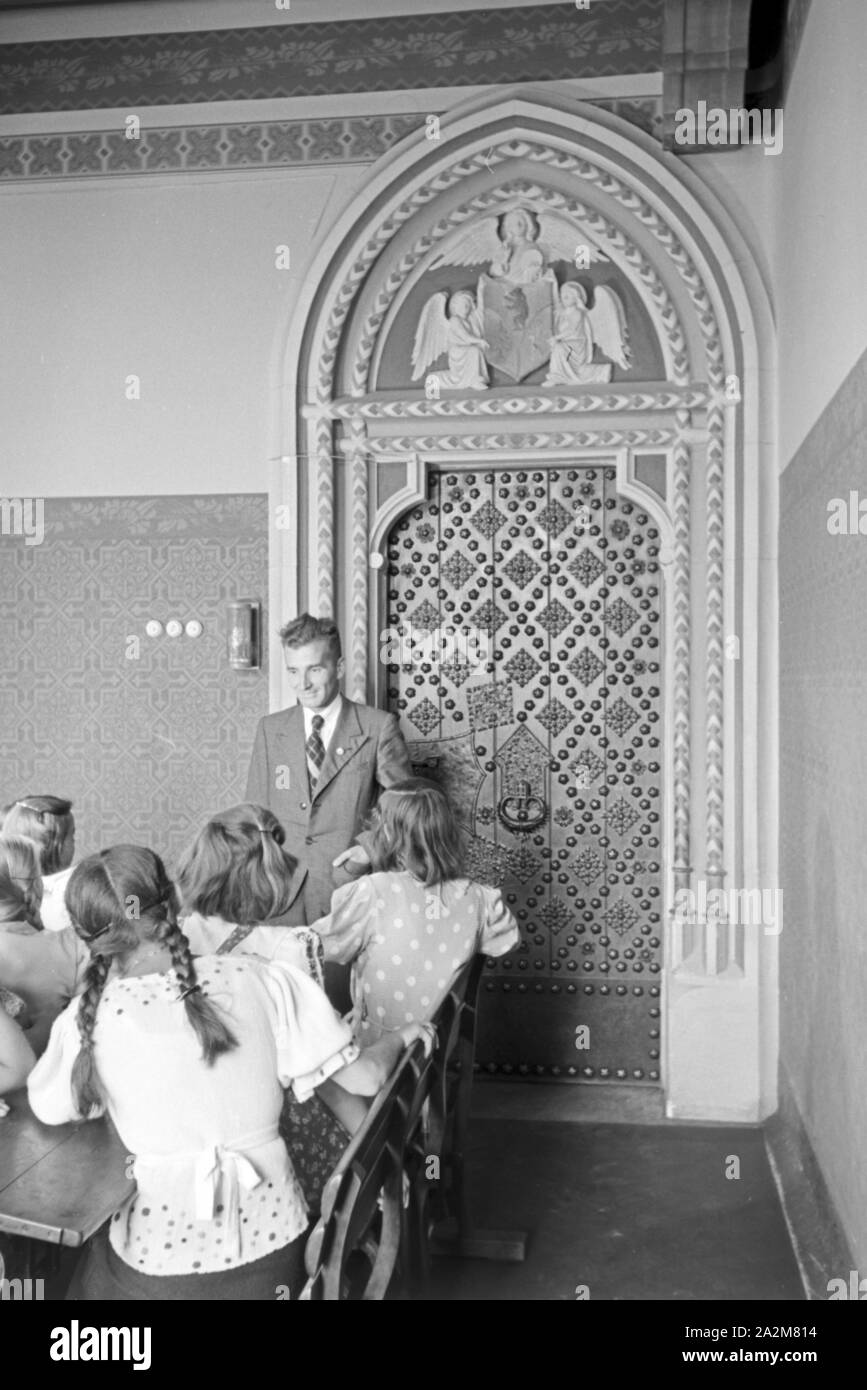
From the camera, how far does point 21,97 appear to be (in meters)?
5.43

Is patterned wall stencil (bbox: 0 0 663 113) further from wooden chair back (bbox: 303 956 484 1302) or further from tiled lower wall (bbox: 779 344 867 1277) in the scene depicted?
wooden chair back (bbox: 303 956 484 1302)

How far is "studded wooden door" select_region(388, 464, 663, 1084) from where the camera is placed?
5254 mm

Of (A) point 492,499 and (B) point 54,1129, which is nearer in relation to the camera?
(B) point 54,1129

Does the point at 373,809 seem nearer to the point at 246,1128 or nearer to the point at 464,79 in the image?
the point at 246,1128

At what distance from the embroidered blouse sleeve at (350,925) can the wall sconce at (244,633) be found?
1909mm

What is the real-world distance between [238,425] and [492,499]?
1041 mm

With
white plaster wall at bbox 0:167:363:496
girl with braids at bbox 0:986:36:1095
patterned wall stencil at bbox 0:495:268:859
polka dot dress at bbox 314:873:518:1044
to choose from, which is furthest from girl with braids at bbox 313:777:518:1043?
white plaster wall at bbox 0:167:363:496

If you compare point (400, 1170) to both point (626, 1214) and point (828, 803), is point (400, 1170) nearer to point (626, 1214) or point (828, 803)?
point (828, 803)

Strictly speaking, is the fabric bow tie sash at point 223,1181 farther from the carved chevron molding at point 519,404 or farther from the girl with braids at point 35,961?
the carved chevron molding at point 519,404

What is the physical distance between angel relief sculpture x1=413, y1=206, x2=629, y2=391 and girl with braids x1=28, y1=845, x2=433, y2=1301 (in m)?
3.34

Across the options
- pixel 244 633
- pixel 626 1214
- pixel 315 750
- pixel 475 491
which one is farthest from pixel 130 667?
pixel 626 1214

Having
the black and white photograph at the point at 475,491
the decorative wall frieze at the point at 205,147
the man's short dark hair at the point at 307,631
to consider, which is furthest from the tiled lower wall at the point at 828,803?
the decorative wall frieze at the point at 205,147

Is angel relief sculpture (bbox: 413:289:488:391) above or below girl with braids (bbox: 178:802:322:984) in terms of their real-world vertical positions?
above

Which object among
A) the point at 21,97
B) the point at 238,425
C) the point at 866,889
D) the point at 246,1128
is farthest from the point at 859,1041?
the point at 21,97
